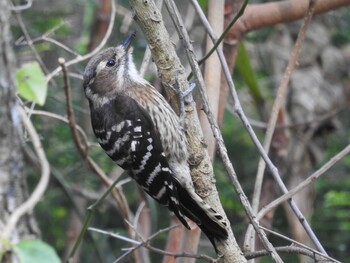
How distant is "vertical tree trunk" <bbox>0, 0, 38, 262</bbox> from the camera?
159 cm

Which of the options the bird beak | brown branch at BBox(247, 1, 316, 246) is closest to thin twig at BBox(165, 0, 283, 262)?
brown branch at BBox(247, 1, 316, 246)

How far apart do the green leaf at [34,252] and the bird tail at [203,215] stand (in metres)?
1.47

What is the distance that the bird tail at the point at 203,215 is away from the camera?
2.84 m

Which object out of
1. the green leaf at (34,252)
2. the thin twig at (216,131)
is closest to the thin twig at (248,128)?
the thin twig at (216,131)

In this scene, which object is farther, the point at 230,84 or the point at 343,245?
the point at 343,245

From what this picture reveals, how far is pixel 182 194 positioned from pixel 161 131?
1.37 ft

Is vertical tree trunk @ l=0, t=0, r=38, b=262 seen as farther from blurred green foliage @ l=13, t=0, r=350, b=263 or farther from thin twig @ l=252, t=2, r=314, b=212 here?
blurred green foliage @ l=13, t=0, r=350, b=263

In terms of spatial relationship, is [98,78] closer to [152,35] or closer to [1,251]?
[152,35]

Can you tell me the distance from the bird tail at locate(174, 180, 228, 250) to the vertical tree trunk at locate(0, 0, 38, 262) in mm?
1320

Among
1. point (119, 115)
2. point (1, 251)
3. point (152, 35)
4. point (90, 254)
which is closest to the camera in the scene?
point (1, 251)

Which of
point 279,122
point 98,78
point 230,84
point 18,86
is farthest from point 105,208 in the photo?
point 18,86

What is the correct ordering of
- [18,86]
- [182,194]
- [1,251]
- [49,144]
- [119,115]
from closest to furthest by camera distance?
[1,251]
[18,86]
[182,194]
[119,115]
[49,144]

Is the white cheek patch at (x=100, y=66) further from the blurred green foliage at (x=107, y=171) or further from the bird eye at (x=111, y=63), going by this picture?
the blurred green foliage at (x=107, y=171)

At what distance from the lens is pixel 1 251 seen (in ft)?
4.59
